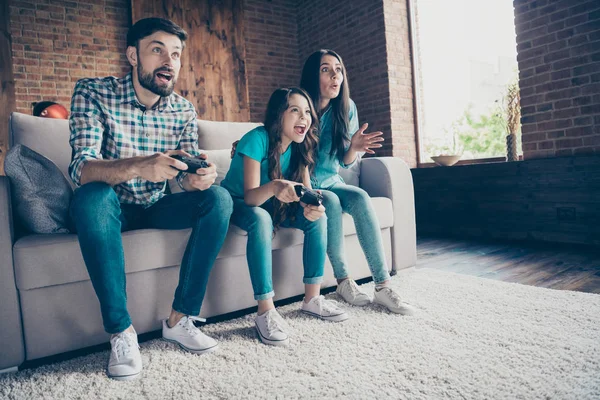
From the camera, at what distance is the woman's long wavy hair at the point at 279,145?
164 centimetres

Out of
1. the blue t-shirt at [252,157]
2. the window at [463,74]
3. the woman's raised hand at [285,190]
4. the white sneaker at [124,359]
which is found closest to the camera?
the white sneaker at [124,359]

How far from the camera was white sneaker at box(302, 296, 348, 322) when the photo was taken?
5.11ft

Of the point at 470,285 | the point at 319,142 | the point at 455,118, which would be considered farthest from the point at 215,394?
the point at 455,118

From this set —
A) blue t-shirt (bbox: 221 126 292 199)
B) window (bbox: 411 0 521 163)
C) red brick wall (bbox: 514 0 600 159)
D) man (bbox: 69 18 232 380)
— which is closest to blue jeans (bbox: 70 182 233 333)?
man (bbox: 69 18 232 380)

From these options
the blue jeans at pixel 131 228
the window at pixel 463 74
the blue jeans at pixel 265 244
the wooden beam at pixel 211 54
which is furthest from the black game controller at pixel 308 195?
the wooden beam at pixel 211 54

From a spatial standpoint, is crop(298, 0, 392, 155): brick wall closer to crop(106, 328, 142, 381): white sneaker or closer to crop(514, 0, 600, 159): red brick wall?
crop(514, 0, 600, 159): red brick wall

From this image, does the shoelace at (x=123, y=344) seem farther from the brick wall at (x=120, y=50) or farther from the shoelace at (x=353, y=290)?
the brick wall at (x=120, y=50)

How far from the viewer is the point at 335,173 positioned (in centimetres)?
198

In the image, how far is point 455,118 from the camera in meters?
4.20

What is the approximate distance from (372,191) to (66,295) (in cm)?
151

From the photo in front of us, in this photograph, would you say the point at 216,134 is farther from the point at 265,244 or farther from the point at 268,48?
the point at 268,48

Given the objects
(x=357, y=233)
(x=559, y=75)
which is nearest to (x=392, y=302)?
(x=357, y=233)

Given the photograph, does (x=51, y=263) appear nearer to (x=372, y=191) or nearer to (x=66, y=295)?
(x=66, y=295)

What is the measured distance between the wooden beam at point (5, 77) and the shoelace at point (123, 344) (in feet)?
9.76
